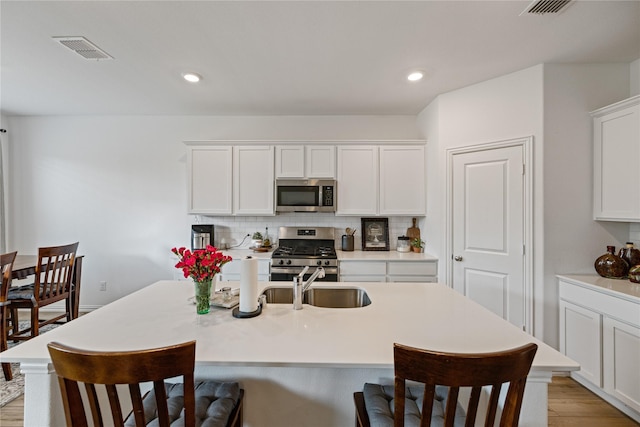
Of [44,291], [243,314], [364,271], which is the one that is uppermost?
[243,314]

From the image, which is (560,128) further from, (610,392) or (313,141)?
(313,141)

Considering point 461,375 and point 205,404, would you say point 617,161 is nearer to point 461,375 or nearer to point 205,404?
point 461,375

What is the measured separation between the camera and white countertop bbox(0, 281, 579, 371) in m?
1.07

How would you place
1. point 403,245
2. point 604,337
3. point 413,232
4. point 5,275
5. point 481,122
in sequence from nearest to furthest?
1. point 604,337
2. point 5,275
3. point 481,122
4. point 403,245
5. point 413,232

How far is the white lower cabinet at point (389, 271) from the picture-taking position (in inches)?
128

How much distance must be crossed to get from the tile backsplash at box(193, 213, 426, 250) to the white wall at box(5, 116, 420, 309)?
0.03 meters

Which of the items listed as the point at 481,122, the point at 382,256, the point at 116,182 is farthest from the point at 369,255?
the point at 116,182

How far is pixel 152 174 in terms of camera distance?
3977mm

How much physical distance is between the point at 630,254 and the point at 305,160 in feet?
10.1

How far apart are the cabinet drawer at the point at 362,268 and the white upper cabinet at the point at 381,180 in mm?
657

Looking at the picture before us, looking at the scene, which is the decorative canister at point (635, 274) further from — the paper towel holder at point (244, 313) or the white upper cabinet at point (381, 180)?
the paper towel holder at point (244, 313)

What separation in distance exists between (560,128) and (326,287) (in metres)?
2.41

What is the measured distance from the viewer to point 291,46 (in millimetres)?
2248

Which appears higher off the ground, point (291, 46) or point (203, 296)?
point (291, 46)
